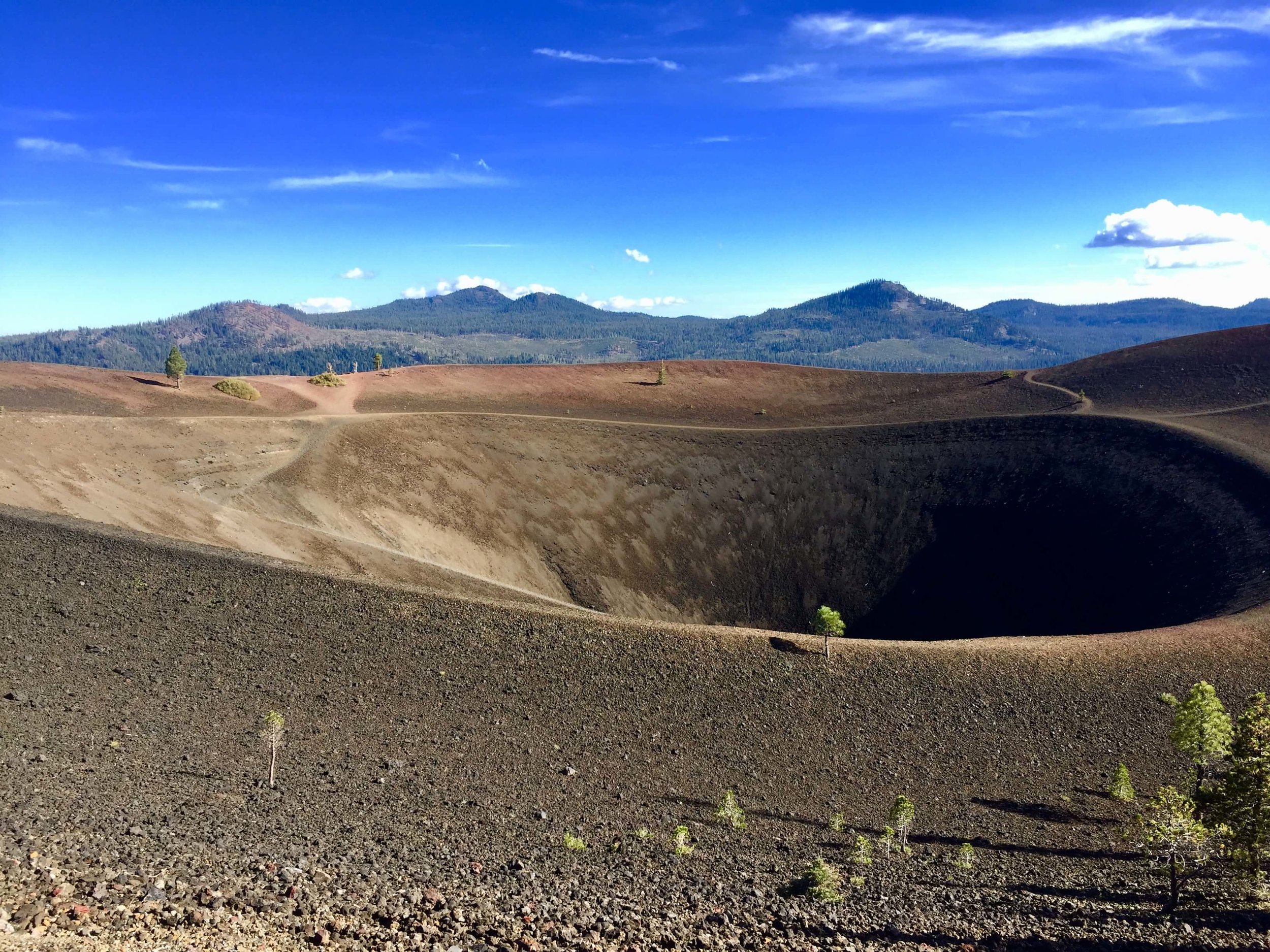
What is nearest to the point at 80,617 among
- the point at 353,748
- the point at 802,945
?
the point at 353,748

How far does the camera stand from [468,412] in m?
77.8

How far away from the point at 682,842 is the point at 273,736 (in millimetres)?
11833

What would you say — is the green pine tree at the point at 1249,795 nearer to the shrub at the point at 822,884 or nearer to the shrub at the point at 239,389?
the shrub at the point at 822,884

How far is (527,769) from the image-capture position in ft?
78.4

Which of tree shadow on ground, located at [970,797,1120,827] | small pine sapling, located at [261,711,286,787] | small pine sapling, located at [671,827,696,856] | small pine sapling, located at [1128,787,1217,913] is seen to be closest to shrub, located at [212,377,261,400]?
small pine sapling, located at [261,711,286,787]

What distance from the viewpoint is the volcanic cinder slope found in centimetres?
1634

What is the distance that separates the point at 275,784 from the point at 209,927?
9105 mm

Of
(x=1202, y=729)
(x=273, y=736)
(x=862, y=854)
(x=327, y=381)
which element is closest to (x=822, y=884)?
(x=862, y=854)

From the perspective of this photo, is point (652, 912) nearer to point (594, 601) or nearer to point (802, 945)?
point (802, 945)

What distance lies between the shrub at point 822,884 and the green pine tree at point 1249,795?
9.09 m

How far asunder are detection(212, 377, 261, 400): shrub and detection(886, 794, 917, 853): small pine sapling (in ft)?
252

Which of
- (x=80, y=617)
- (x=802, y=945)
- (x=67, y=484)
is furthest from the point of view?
(x=67, y=484)

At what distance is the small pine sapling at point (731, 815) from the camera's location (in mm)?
21688

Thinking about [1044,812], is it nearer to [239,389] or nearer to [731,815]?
[731,815]
